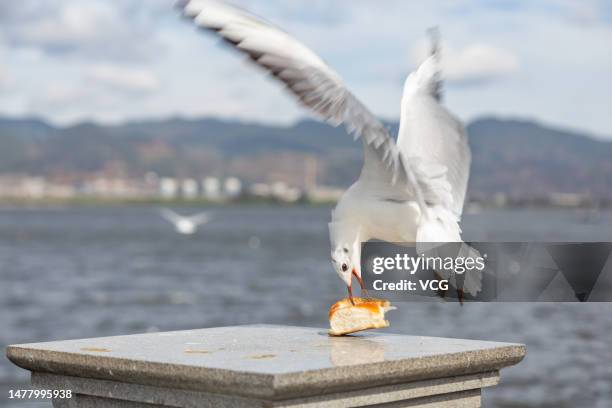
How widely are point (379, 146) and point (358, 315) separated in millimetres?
1167

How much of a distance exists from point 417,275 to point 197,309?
80.5 feet

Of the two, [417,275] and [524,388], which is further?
[524,388]

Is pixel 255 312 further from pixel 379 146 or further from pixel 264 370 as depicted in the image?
pixel 264 370

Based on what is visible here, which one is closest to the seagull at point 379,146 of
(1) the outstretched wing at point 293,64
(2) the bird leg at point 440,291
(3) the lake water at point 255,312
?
(1) the outstretched wing at point 293,64

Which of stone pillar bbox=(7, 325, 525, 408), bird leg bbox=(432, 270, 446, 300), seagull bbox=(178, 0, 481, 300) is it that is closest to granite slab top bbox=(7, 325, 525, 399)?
stone pillar bbox=(7, 325, 525, 408)

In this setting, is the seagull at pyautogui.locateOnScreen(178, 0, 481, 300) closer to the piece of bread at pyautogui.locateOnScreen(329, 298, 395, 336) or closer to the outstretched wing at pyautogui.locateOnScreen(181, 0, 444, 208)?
the outstretched wing at pyautogui.locateOnScreen(181, 0, 444, 208)

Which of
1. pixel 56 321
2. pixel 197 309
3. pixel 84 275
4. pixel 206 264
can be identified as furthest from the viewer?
pixel 206 264

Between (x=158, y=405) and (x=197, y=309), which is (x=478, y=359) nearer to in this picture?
(x=158, y=405)

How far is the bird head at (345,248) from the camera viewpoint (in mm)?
5062

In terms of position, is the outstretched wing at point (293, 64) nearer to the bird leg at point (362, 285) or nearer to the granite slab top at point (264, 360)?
the bird leg at point (362, 285)

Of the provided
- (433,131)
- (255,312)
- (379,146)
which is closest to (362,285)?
(379,146)

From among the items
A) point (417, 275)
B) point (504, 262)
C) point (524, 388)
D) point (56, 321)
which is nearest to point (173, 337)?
point (417, 275)

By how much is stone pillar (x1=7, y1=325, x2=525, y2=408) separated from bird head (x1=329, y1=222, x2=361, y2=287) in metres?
0.39

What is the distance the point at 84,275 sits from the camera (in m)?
44.4
